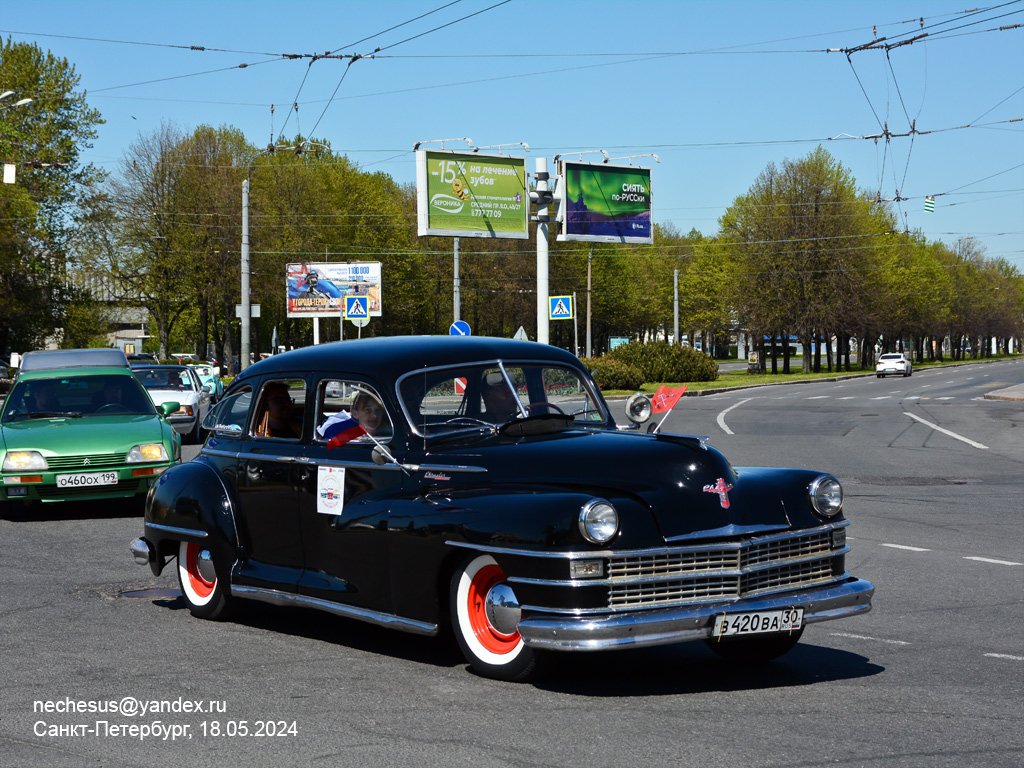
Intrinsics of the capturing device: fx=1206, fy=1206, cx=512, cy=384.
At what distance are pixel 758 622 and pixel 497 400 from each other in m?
1.86

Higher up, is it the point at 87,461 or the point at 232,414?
the point at 232,414

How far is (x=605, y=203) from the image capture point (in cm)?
4141

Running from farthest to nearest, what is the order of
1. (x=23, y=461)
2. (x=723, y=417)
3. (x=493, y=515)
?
(x=723, y=417)
(x=23, y=461)
(x=493, y=515)

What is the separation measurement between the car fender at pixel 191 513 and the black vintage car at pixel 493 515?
2cm

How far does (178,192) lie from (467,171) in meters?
29.4

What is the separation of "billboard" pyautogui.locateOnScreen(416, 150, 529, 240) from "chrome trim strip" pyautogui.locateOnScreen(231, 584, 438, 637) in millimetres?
32407

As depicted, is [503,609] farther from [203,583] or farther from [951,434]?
[951,434]

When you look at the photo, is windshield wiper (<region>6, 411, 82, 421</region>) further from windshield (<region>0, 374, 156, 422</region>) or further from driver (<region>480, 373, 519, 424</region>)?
driver (<region>480, 373, 519, 424</region>)

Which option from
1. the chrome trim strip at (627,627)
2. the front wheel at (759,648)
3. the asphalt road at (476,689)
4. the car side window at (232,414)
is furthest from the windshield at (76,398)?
the chrome trim strip at (627,627)

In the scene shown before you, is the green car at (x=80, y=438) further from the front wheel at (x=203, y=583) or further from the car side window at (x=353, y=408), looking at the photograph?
the car side window at (x=353, y=408)

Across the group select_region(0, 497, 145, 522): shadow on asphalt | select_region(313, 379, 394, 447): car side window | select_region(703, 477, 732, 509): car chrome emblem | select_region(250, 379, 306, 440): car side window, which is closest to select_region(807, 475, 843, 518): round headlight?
select_region(703, 477, 732, 509): car chrome emblem

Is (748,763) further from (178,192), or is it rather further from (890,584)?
(178,192)

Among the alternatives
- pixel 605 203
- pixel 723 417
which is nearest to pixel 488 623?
pixel 723 417

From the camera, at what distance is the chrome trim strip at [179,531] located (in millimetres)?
7250
